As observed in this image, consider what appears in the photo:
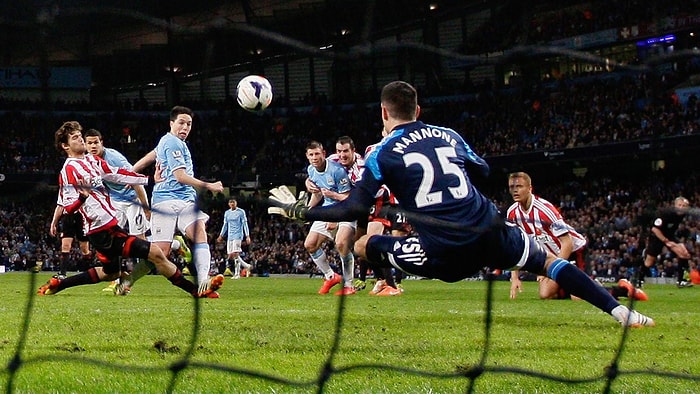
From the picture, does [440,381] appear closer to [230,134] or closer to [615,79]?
[615,79]

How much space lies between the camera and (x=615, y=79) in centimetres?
2652

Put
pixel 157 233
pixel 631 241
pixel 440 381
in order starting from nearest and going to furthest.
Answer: pixel 440 381 < pixel 157 233 < pixel 631 241

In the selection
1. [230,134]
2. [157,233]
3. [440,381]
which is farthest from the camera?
[230,134]

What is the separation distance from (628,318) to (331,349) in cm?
175

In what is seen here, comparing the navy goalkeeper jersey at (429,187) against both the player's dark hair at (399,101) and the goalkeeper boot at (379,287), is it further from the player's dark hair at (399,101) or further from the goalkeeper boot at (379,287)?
the goalkeeper boot at (379,287)

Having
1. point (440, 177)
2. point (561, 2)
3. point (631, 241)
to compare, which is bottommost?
point (631, 241)

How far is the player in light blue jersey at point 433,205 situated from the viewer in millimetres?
4957

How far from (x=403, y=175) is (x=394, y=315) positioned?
9.58 ft

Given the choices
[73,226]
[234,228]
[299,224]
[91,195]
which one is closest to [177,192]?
[91,195]

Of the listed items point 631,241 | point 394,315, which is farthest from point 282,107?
point 394,315

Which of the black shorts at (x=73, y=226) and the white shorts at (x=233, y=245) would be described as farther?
the white shorts at (x=233, y=245)

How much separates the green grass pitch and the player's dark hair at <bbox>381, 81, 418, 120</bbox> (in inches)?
52.3

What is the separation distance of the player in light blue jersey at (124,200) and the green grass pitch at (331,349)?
119 centimetres

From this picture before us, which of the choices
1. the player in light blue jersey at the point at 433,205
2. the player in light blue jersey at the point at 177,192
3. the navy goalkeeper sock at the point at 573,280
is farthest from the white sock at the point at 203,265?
the navy goalkeeper sock at the point at 573,280
